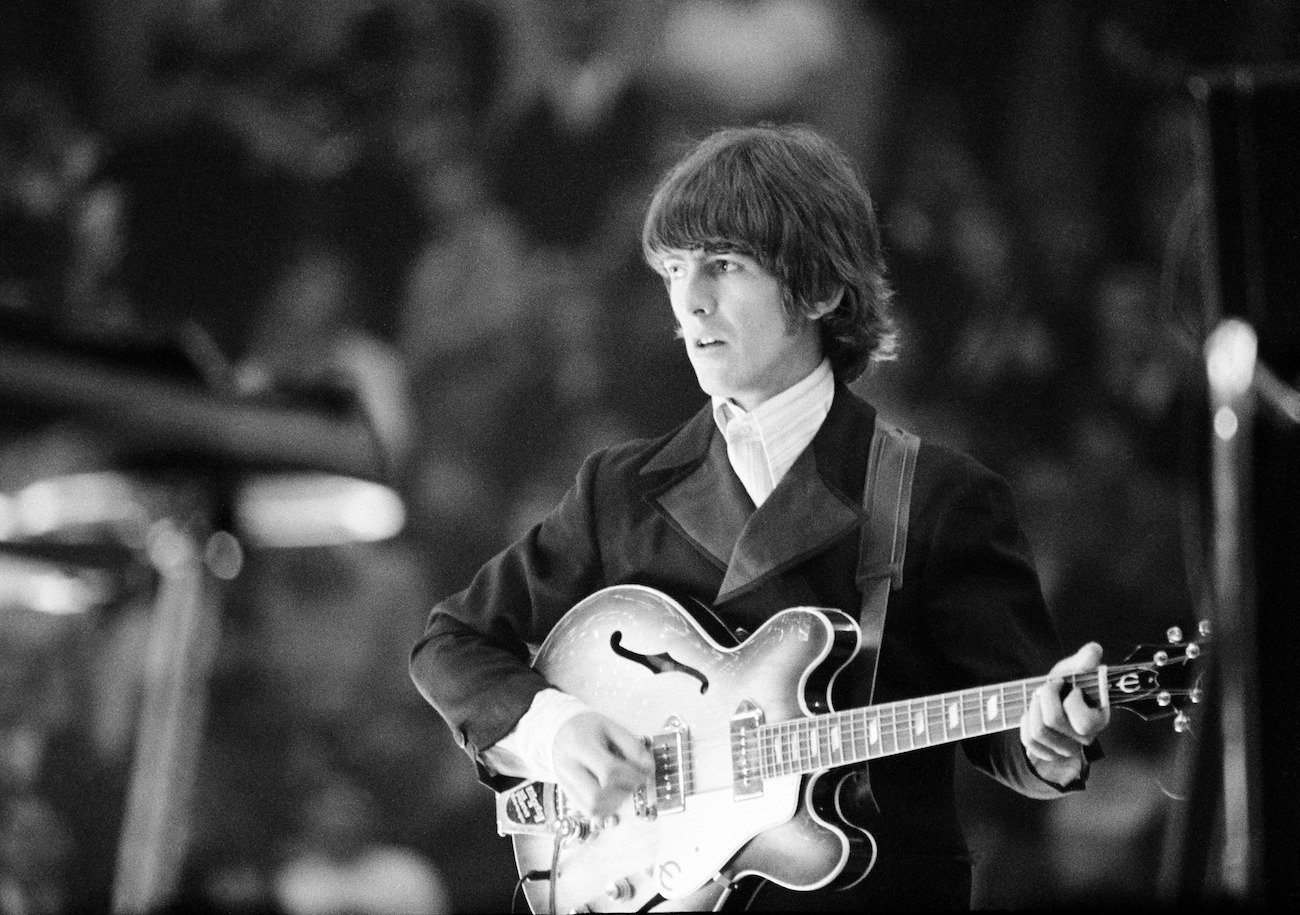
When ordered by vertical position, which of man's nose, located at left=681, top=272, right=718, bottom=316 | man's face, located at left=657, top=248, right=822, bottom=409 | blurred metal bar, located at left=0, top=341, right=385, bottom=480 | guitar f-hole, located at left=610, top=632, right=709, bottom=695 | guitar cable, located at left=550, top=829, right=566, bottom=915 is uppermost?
blurred metal bar, located at left=0, top=341, right=385, bottom=480

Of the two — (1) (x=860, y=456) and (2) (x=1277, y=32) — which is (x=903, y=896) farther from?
(2) (x=1277, y=32)

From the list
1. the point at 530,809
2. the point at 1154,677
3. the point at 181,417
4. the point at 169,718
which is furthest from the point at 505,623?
the point at 169,718

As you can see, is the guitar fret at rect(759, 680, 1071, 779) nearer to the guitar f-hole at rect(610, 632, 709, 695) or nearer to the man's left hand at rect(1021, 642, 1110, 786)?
the man's left hand at rect(1021, 642, 1110, 786)

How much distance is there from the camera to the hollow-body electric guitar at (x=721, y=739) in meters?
2.02

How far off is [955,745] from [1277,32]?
4.33 ft

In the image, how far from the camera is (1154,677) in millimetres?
1907

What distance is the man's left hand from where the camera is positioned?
191 centimetres

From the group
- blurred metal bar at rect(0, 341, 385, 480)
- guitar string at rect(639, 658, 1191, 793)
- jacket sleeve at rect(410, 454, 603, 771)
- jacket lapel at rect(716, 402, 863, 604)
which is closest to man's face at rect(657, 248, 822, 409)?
jacket lapel at rect(716, 402, 863, 604)

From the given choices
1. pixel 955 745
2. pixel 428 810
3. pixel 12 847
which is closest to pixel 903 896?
pixel 955 745

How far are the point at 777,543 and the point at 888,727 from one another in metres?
0.33

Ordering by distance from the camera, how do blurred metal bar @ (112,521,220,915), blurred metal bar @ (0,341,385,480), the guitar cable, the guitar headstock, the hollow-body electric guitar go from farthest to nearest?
blurred metal bar @ (112,521,220,915), blurred metal bar @ (0,341,385,480), the guitar cable, the hollow-body electric guitar, the guitar headstock

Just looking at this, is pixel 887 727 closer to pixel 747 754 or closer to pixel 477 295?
pixel 747 754

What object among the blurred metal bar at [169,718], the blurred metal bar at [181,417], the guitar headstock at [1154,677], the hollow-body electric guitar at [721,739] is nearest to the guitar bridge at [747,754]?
the hollow-body electric guitar at [721,739]

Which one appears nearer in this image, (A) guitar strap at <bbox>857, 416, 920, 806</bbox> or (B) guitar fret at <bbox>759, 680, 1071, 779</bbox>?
(B) guitar fret at <bbox>759, 680, 1071, 779</bbox>
